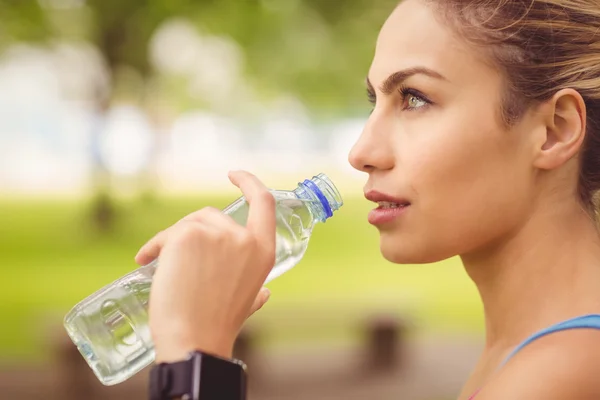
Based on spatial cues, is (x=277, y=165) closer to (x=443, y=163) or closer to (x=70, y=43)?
(x=70, y=43)

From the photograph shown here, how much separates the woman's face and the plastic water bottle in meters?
0.08

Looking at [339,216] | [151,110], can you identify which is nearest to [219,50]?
[151,110]

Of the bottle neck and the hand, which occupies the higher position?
the bottle neck

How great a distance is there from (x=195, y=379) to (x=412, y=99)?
508mm

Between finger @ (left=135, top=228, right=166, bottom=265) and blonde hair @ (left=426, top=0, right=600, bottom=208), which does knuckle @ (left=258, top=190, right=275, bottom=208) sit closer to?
finger @ (left=135, top=228, right=166, bottom=265)

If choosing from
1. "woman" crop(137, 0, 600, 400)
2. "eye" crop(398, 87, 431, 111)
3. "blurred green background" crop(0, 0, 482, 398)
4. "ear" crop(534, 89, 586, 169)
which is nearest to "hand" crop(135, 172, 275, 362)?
"woman" crop(137, 0, 600, 400)

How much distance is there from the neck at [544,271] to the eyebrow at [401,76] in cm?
23

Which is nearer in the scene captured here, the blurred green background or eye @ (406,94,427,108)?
eye @ (406,94,427,108)

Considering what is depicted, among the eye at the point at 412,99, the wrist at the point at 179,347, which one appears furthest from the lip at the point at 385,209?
the wrist at the point at 179,347

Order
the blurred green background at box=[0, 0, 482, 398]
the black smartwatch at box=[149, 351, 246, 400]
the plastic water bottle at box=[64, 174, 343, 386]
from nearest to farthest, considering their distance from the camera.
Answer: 1. the black smartwatch at box=[149, 351, 246, 400]
2. the plastic water bottle at box=[64, 174, 343, 386]
3. the blurred green background at box=[0, 0, 482, 398]

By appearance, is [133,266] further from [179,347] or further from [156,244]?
[179,347]

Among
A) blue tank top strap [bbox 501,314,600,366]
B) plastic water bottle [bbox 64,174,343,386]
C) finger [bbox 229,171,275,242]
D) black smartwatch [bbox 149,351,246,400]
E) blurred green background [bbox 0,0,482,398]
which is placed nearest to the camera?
black smartwatch [bbox 149,351,246,400]

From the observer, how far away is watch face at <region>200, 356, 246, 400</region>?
28.7 inches

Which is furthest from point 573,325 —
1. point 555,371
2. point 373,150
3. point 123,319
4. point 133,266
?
point 133,266
